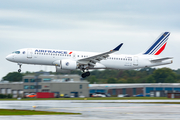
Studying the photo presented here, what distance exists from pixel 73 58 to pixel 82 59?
1.77 m

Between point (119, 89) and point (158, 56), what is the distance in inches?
2889

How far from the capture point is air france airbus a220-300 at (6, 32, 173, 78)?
159 feet

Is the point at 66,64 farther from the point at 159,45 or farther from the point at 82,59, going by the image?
the point at 159,45

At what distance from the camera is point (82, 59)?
160ft

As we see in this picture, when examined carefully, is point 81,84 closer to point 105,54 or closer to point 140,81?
point 140,81

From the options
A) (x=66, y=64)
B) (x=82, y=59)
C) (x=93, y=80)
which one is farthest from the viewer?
(x=93, y=80)

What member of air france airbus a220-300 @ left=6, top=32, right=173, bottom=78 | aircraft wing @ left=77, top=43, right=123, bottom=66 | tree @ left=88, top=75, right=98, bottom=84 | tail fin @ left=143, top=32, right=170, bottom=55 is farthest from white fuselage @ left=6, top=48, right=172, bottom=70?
tree @ left=88, top=75, right=98, bottom=84

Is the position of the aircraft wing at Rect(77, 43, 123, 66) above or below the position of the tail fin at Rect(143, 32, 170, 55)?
below

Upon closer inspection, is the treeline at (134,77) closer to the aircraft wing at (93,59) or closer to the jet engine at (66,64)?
the aircraft wing at (93,59)

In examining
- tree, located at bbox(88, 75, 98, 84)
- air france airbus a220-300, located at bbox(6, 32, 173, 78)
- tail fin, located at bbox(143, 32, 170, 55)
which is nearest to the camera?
air france airbus a220-300, located at bbox(6, 32, 173, 78)

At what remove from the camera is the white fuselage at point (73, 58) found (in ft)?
159

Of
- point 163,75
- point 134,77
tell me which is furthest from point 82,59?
point 163,75

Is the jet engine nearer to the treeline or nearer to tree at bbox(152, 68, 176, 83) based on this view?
the treeline

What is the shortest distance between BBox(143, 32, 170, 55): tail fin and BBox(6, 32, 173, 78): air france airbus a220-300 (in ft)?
6.65
